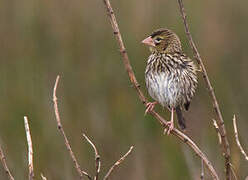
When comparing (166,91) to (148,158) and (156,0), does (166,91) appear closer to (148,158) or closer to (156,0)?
(148,158)

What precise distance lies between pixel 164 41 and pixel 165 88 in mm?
320

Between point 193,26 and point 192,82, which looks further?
point 193,26

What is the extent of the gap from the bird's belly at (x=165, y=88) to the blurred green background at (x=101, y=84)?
698 millimetres

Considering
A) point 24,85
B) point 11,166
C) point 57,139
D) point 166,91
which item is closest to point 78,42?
point 24,85

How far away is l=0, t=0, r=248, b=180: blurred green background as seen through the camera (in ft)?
17.3

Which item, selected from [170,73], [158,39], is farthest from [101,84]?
[158,39]

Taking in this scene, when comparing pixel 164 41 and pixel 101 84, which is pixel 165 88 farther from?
pixel 101 84

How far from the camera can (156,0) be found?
643cm

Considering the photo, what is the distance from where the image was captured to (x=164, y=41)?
162 inches

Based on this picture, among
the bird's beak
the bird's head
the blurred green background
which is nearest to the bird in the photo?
the bird's head

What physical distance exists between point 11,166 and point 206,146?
1.66m

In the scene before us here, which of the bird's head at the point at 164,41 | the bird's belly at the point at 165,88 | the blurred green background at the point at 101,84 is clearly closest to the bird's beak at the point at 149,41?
the bird's head at the point at 164,41

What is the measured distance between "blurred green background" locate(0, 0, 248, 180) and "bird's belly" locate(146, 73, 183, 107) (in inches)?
27.5

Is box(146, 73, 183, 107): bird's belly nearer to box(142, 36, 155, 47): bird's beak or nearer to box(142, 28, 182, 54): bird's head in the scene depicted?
box(142, 28, 182, 54): bird's head
